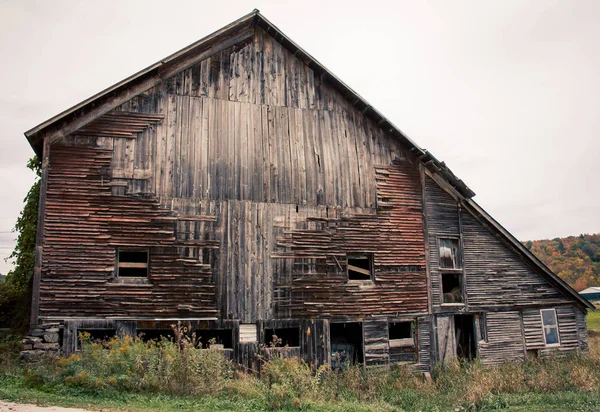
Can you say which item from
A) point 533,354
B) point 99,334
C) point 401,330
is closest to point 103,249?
point 99,334

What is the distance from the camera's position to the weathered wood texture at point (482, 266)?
61.9 ft

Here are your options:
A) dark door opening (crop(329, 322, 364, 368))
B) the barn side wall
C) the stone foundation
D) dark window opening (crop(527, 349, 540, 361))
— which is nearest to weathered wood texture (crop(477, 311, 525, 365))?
the barn side wall

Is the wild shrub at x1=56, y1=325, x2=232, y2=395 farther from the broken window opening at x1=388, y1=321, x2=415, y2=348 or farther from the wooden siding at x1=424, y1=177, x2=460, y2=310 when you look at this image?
the wooden siding at x1=424, y1=177, x2=460, y2=310

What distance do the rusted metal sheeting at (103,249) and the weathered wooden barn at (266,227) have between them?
38 mm

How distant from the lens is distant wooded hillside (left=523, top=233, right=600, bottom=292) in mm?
68562

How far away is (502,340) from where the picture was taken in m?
19.3

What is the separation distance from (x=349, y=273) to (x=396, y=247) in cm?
182

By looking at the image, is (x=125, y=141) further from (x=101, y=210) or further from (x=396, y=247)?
(x=396, y=247)

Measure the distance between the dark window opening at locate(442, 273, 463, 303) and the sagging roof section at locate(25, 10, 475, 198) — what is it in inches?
124

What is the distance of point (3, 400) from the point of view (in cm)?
1008

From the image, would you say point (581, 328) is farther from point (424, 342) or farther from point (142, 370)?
point (142, 370)

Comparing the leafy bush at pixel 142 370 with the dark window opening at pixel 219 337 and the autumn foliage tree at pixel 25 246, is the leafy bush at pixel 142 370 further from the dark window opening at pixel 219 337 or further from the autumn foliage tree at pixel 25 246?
the autumn foliage tree at pixel 25 246

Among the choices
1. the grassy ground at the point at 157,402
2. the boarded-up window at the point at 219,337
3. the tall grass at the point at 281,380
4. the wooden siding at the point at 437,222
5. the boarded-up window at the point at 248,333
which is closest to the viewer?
the grassy ground at the point at 157,402

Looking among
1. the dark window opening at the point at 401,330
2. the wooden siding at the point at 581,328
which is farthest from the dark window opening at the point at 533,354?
the dark window opening at the point at 401,330
